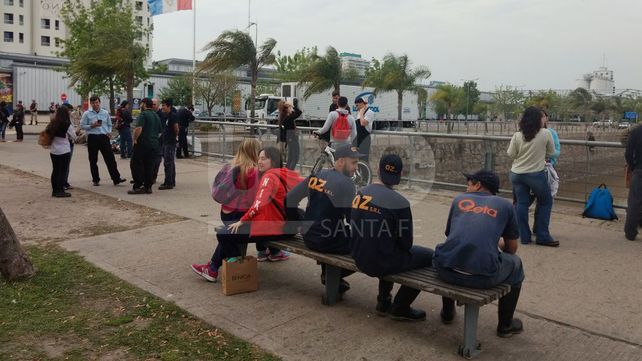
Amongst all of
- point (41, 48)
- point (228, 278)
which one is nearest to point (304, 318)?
point (228, 278)

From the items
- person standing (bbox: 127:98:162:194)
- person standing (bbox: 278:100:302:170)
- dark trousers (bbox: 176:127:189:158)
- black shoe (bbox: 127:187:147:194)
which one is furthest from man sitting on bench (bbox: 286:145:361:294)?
dark trousers (bbox: 176:127:189:158)

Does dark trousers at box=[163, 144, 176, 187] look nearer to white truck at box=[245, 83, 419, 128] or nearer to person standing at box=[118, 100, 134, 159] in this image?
person standing at box=[118, 100, 134, 159]

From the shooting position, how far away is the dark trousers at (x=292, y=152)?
12256 millimetres

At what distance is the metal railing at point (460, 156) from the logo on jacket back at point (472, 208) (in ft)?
17.6

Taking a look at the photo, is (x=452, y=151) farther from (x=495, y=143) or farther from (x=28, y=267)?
(x=28, y=267)

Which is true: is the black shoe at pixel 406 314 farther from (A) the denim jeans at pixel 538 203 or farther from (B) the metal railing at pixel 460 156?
(B) the metal railing at pixel 460 156

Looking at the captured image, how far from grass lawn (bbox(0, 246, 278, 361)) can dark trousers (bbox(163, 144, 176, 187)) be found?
5502mm

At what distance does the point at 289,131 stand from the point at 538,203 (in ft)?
20.9

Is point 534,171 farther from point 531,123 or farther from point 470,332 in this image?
point 470,332

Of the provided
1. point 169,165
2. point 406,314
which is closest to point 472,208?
point 406,314

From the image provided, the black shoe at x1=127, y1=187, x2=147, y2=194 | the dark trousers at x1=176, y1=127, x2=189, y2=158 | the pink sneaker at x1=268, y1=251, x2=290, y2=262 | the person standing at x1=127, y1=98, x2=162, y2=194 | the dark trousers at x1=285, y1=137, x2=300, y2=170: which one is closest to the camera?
the pink sneaker at x1=268, y1=251, x2=290, y2=262

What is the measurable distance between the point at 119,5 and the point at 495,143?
23.0 m

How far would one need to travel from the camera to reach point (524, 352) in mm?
3902

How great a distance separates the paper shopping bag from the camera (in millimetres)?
4918
